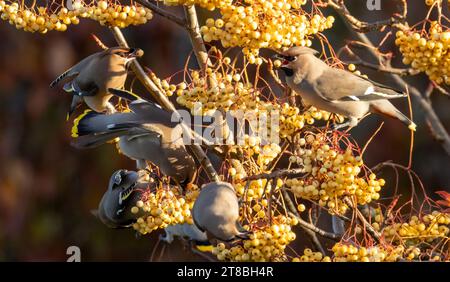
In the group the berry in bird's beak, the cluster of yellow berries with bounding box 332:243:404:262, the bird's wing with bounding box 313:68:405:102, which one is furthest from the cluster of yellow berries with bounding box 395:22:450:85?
the cluster of yellow berries with bounding box 332:243:404:262

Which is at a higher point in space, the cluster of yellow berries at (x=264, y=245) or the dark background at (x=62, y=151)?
the cluster of yellow berries at (x=264, y=245)

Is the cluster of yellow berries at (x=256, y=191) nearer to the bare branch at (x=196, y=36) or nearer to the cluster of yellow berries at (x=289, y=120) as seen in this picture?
the cluster of yellow berries at (x=289, y=120)

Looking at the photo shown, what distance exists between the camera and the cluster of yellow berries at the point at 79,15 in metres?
2.48

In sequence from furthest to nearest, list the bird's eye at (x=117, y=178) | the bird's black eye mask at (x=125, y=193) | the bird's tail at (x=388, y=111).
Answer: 1. the bird's eye at (x=117, y=178)
2. the bird's black eye mask at (x=125, y=193)
3. the bird's tail at (x=388, y=111)

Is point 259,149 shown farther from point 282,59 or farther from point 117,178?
point 117,178

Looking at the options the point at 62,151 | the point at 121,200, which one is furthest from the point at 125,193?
the point at 62,151

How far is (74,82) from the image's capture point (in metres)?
3.00

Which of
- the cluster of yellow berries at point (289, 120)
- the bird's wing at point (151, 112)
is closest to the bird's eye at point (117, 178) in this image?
the bird's wing at point (151, 112)

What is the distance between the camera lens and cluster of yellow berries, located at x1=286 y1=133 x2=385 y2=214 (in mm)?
2285

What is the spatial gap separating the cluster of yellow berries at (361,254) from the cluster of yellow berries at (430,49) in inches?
21.1

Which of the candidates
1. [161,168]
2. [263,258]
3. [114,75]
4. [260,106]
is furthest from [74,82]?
[263,258]

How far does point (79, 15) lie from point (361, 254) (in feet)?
2.96

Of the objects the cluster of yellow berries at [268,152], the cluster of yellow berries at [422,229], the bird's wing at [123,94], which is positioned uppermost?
the bird's wing at [123,94]

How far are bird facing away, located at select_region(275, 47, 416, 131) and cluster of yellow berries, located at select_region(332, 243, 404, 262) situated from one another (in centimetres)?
46
